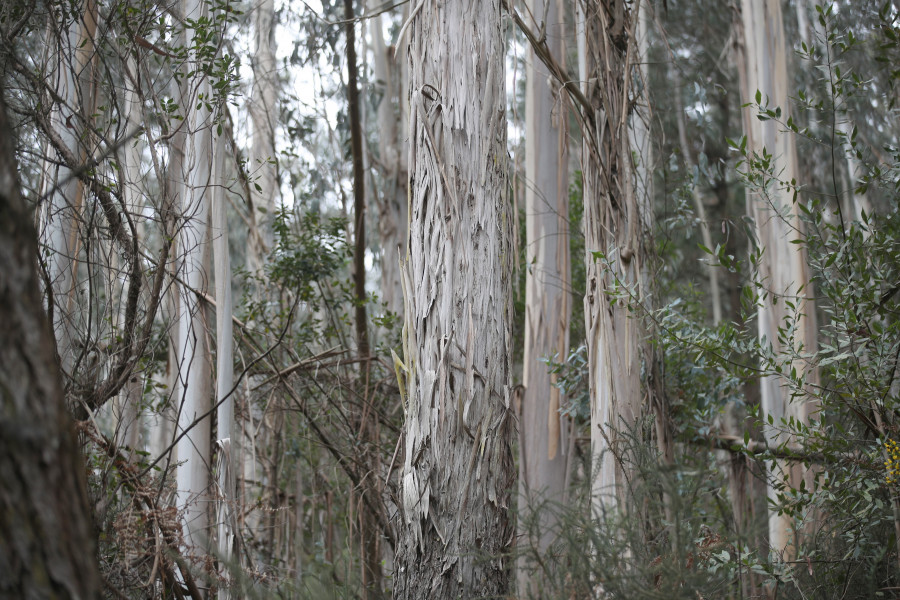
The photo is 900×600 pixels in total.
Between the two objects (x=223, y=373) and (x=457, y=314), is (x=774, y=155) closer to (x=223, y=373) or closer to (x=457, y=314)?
(x=223, y=373)

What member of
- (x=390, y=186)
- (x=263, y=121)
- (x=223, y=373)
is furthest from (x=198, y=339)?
(x=390, y=186)

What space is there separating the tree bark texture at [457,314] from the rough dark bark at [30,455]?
3.35ft

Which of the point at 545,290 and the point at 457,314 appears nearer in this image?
the point at 457,314

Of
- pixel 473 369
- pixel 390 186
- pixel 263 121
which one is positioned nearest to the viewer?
pixel 473 369

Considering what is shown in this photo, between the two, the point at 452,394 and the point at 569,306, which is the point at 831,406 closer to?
the point at 452,394

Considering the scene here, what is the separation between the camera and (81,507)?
89 centimetres

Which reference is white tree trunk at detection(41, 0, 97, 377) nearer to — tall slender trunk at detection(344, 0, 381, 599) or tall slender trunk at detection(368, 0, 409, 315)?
tall slender trunk at detection(344, 0, 381, 599)

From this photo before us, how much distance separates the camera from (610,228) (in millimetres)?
3098

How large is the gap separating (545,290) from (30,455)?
421cm

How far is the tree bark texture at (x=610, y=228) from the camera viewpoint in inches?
117

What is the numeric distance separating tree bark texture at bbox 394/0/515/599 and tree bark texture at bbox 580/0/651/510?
42.0 inches

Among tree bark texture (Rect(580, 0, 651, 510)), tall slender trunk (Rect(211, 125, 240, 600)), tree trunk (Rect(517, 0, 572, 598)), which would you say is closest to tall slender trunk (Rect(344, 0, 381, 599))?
tall slender trunk (Rect(211, 125, 240, 600))

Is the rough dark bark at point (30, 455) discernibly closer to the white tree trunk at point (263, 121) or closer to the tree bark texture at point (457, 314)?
the tree bark texture at point (457, 314)

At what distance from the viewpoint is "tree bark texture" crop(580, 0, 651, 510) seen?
9.75 ft
